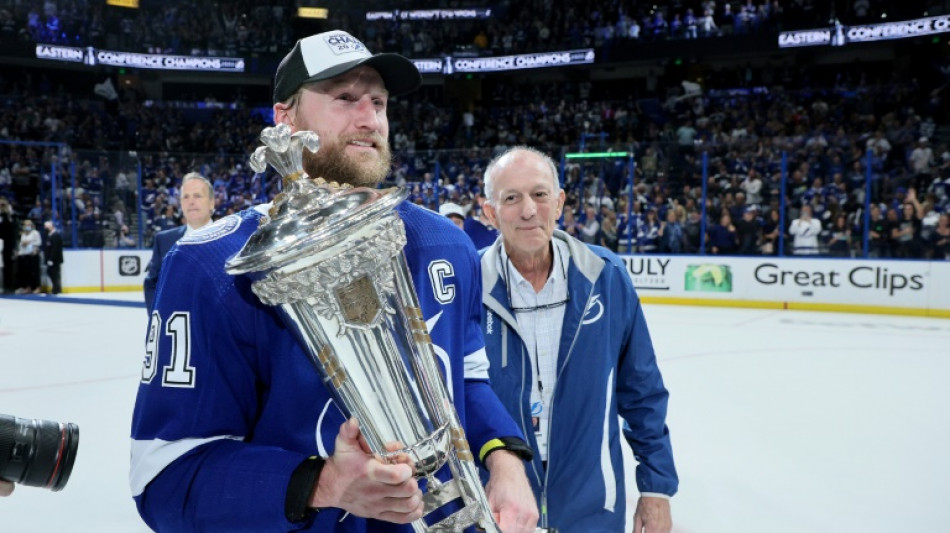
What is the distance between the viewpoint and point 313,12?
27109mm

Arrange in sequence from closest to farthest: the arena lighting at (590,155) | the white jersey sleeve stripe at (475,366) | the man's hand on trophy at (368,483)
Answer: the man's hand on trophy at (368,483) → the white jersey sleeve stripe at (475,366) → the arena lighting at (590,155)

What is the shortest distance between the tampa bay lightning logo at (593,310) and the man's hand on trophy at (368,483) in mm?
1174

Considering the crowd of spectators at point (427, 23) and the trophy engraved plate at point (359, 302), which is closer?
the trophy engraved plate at point (359, 302)

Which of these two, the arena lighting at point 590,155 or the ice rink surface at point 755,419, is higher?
the arena lighting at point 590,155

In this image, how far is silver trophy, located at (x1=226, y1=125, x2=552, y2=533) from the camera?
790 mm

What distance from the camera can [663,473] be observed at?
1.98 metres

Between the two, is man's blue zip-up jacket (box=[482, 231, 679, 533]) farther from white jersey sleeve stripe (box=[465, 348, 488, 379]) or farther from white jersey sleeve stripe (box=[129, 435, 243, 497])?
white jersey sleeve stripe (box=[129, 435, 243, 497])

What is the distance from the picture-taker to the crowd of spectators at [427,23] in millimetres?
20016

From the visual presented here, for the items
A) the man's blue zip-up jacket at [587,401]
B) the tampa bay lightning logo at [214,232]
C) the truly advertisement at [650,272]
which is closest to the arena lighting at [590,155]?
the truly advertisement at [650,272]

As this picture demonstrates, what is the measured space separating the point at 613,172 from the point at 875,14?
34.0ft

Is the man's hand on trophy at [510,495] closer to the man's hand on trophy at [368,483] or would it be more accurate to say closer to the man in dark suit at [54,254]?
the man's hand on trophy at [368,483]

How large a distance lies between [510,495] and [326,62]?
27.4 inches

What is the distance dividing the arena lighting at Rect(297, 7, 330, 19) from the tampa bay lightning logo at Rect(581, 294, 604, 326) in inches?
1078

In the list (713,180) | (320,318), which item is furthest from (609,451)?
(713,180)
